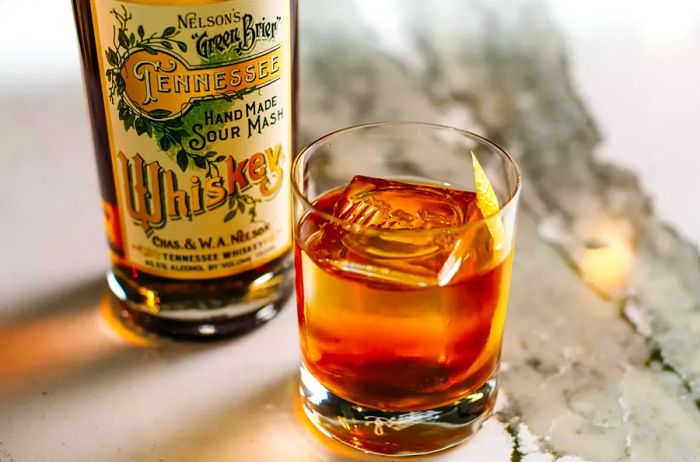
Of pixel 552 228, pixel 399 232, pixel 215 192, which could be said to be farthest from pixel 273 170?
pixel 552 228

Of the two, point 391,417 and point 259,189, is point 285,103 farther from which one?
point 391,417

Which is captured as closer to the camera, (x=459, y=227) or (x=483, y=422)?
(x=459, y=227)

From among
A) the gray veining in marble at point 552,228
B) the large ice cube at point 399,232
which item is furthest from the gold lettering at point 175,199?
the gray veining in marble at point 552,228

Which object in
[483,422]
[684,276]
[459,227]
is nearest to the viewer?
[459,227]

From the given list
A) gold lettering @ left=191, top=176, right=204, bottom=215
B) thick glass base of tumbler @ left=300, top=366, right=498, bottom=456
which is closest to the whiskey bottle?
gold lettering @ left=191, top=176, right=204, bottom=215

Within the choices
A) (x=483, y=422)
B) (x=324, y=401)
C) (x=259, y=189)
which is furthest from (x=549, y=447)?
(x=259, y=189)

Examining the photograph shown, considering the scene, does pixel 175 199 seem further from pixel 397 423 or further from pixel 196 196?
pixel 397 423

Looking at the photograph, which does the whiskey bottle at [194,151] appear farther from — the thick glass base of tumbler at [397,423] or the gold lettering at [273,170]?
the thick glass base of tumbler at [397,423]
